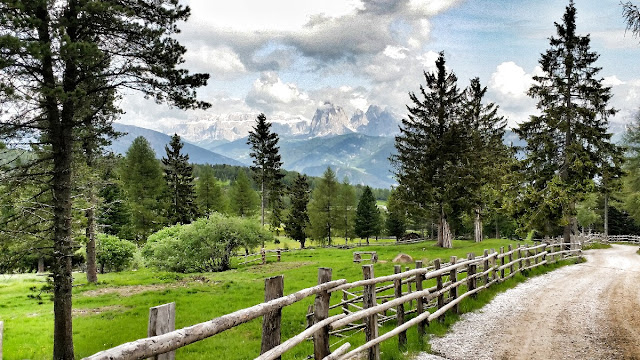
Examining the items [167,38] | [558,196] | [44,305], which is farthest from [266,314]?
[558,196]

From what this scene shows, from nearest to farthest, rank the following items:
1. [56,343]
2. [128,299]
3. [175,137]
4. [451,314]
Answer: [56,343]
[451,314]
[128,299]
[175,137]

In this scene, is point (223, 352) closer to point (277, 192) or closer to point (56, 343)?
point (56, 343)

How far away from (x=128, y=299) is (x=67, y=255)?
9770 mm

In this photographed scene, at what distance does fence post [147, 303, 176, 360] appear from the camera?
134 inches

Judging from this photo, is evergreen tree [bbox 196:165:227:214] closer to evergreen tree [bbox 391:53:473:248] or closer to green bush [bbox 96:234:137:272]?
green bush [bbox 96:234:137:272]

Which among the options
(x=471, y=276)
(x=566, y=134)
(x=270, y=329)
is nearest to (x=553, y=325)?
(x=471, y=276)

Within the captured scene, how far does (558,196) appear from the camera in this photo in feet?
81.6

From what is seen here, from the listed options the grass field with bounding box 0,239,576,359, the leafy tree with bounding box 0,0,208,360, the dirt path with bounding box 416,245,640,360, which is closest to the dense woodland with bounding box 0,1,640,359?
the leafy tree with bounding box 0,0,208,360

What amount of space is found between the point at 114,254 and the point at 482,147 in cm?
3493

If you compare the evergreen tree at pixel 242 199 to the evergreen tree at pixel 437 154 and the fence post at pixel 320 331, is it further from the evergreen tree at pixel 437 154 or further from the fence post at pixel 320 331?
the fence post at pixel 320 331

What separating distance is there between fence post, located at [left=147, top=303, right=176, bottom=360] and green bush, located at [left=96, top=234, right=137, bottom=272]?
33.5 metres

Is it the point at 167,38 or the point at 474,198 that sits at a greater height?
the point at 167,38

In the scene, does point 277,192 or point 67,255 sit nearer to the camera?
point 67,255

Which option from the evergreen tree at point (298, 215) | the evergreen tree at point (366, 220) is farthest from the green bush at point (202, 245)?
the evergreen tree at point (366, 220)
